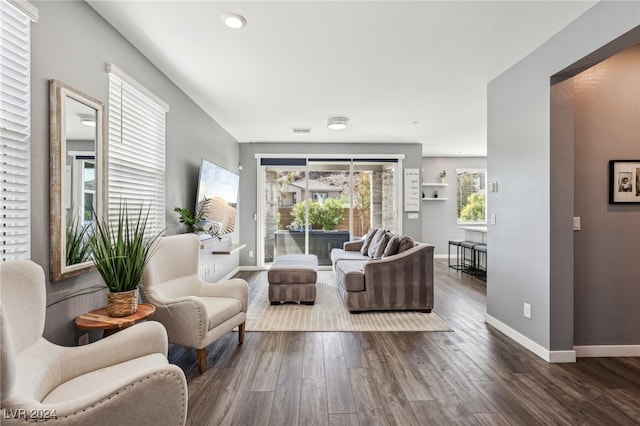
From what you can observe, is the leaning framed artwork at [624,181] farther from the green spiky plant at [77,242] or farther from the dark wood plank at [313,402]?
the green spiky plant at [77,242]

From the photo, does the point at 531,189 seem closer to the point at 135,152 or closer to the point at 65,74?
the point at 135,152

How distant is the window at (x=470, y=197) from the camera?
26.2 feet

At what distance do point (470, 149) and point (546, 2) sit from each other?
5450 mm

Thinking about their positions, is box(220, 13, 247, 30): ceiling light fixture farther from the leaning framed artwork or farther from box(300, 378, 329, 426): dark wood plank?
the leaning framed artwork

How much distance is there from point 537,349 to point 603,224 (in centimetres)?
120

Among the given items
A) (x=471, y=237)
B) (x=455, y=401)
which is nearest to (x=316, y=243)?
(x=471, y=237)

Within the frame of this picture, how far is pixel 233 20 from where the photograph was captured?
221 centimetres

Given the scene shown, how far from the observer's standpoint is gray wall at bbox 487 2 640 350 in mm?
2348

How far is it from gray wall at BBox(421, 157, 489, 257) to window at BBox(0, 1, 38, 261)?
7581 millimetres

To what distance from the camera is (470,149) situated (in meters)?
7.14

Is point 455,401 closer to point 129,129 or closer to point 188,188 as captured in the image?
point 129,129

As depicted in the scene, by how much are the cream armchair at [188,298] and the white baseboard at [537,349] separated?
8.35 ft

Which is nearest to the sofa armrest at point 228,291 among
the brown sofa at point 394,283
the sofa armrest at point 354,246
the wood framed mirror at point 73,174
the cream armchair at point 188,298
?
the cream armchair at point 188,298

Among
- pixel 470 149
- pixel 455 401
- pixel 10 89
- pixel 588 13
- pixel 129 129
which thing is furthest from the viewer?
pixel 470 149
